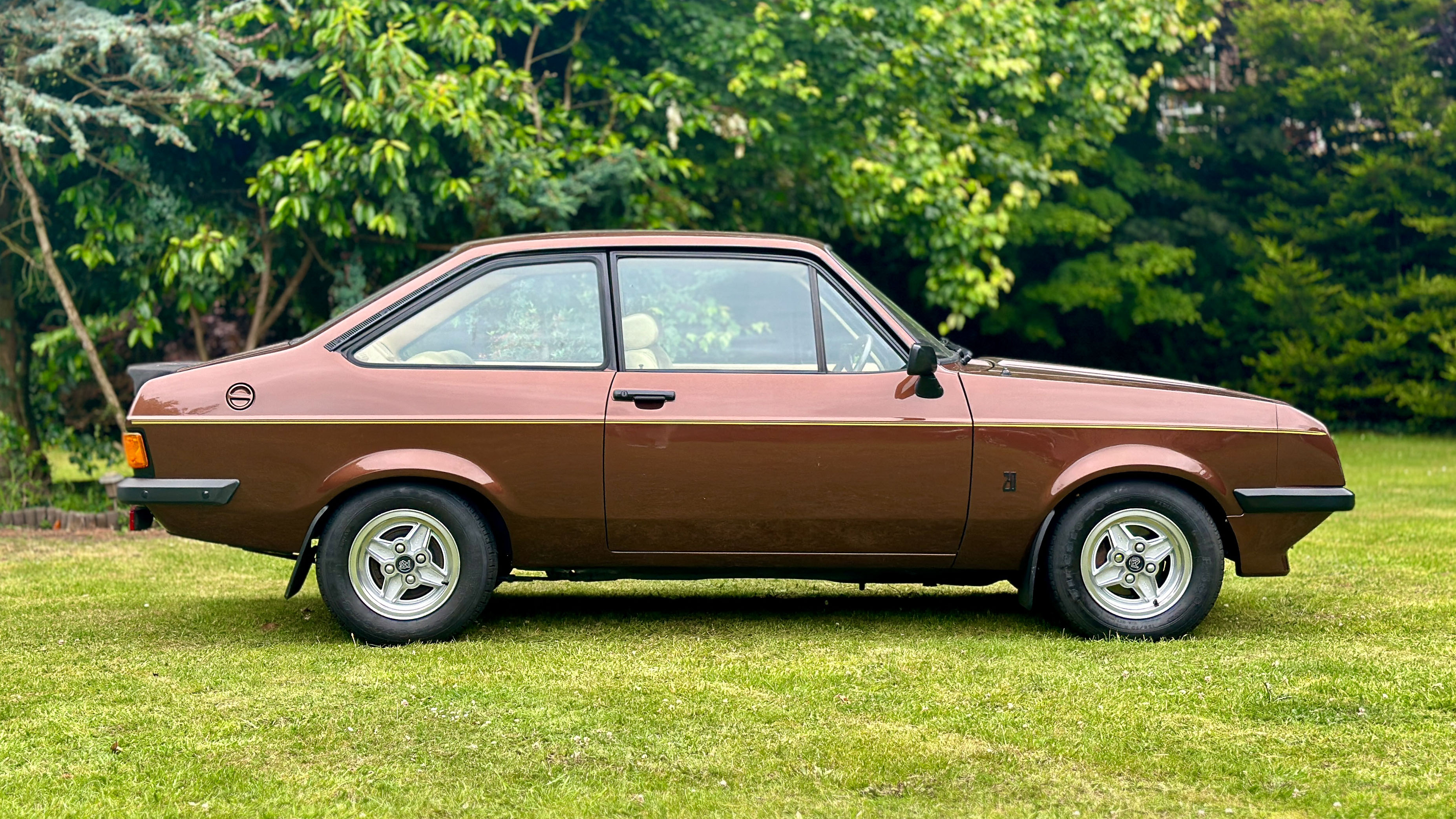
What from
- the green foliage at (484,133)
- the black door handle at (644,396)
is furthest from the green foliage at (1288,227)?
the black door handle at (644,396)

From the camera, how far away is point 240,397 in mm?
6020

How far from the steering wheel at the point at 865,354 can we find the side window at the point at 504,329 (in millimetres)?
1070

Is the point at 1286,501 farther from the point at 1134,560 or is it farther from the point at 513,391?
the point at 513,391

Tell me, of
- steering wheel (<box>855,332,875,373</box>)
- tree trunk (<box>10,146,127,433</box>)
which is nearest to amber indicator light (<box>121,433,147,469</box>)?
steering wheel (<box>855,332,875,373</box>)

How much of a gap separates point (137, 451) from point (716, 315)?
2.45 meters

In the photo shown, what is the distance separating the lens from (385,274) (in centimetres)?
1233

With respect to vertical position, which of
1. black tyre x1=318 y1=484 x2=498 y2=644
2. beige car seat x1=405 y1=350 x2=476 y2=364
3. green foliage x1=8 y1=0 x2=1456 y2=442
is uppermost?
green foliage x1=8 y1=0 x2=1456 y2=442

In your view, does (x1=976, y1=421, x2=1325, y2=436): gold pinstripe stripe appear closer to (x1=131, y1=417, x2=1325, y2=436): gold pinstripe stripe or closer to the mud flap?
(x1=131, y1=417, x2=1325, y2=436): gold pinstripe stripe

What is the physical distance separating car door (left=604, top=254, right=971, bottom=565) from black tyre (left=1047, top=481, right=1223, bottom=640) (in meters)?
0.50

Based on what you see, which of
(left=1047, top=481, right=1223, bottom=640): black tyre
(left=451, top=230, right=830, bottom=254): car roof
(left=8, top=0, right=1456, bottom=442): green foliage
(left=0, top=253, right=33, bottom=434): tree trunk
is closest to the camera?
(left=1047, top=481, right=1223, bottom=640): black tyre

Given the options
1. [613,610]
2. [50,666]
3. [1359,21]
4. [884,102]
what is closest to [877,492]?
[613,610]

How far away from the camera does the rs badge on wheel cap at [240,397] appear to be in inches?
236

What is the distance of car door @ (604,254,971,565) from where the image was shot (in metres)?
6.04

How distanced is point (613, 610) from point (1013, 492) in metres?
2.08
